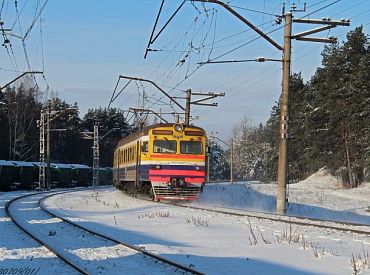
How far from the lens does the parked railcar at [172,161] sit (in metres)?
25.2

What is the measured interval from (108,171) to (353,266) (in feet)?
244

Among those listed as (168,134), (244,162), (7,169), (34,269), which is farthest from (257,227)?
(244,162)

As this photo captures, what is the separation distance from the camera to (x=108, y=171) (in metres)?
82.1

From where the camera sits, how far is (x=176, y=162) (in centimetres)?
2539

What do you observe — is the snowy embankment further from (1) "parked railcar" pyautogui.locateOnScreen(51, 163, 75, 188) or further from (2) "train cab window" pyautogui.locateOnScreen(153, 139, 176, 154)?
(1) "parked railcar" pyautogui.locateOnScreen(51, 163, 75, 188)

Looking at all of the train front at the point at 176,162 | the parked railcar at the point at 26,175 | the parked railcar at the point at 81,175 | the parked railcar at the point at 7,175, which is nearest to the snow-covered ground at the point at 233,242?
the train front at the point at 176,162

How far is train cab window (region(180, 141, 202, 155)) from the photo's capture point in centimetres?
2577

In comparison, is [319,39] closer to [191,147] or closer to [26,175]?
[191,147]

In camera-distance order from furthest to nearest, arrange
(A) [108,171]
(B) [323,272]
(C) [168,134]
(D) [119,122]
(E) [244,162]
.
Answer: (E) [244,162] < (D) [119,122] < (A) [108,171] < (C) [168,134] < (B) [323,272]

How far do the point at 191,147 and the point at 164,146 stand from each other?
1211mm

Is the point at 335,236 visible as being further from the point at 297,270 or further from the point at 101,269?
the point at 101,269

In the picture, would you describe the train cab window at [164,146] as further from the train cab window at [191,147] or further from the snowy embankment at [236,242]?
the snowy embankment at [236,242]

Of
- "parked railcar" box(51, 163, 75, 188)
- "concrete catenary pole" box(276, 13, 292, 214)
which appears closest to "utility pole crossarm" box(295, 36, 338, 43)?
"concrete catenary pole" box(276, 13, 292, 214)

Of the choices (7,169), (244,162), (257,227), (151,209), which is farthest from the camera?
(244,162)
